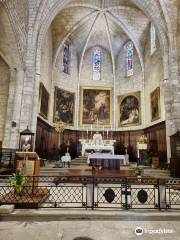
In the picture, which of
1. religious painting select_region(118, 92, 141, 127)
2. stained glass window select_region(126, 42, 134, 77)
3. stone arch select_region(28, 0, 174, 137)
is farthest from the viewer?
stained glass window select_region(126, 42, 134, 77)

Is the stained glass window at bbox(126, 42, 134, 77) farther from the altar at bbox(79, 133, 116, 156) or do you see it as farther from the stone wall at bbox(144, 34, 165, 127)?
the altar at bbox(79, 133, 116, 156)

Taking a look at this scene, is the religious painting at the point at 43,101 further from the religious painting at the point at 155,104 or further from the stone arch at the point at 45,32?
the religious painting at the point at 155,104

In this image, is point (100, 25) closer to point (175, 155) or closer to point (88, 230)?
point (175, 155)

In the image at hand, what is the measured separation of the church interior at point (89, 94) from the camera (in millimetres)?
10367

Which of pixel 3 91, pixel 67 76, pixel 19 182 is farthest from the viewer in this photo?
pixel 67 76

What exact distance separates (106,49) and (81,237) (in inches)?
840

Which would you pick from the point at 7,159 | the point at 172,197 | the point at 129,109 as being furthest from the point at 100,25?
the point at 172,197

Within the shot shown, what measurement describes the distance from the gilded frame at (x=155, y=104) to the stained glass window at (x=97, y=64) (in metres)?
6.82

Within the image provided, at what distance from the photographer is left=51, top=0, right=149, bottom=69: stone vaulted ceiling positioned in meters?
18.0

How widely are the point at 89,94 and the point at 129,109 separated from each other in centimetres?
438

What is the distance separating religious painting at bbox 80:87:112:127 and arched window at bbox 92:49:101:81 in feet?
5.03

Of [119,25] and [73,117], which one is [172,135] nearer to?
[73,117]

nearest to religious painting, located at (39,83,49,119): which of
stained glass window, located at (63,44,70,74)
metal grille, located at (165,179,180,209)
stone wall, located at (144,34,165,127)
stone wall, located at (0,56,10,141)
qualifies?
stone wall, located at (0,56,10,141)

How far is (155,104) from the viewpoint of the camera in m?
16.4
